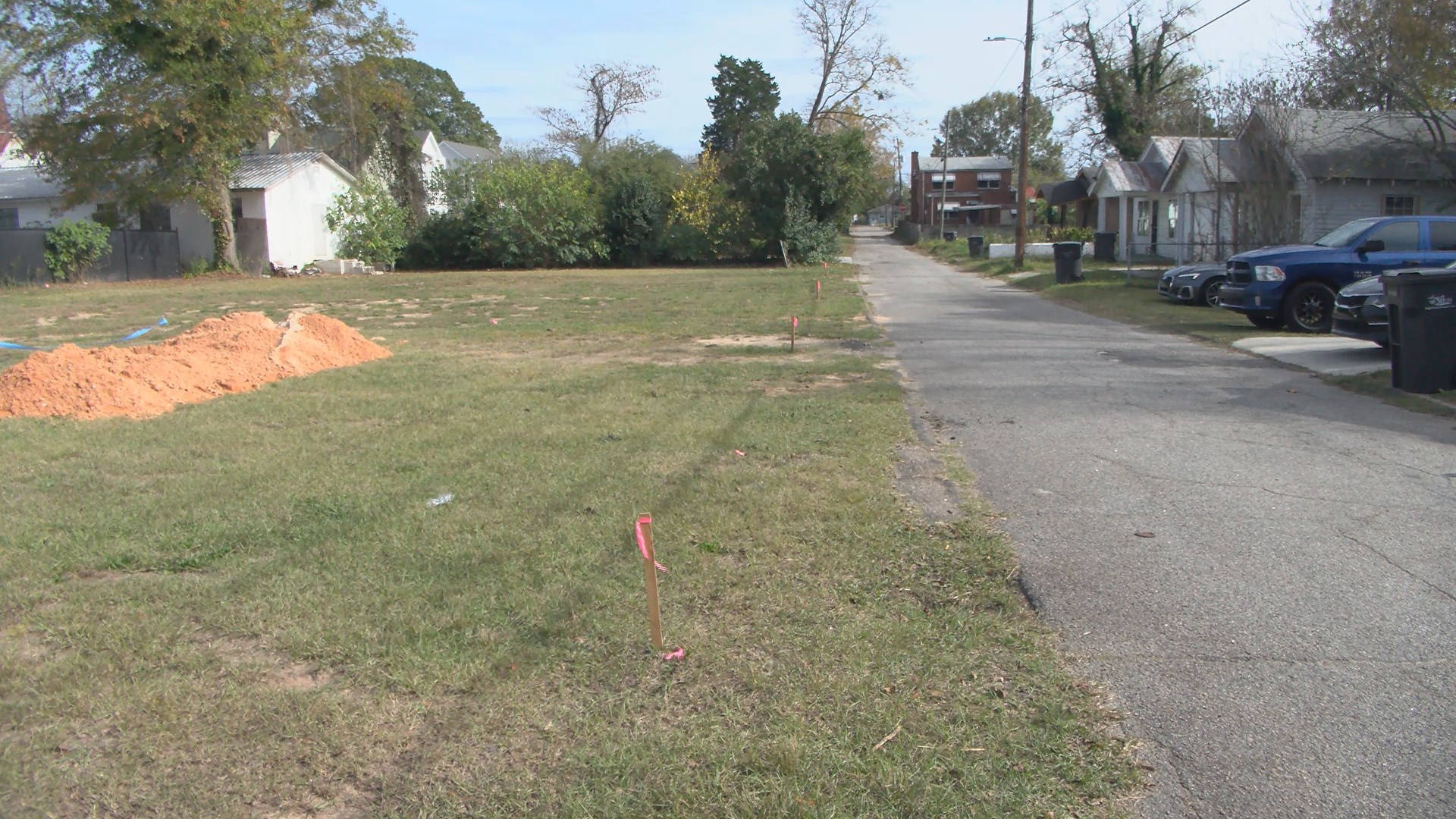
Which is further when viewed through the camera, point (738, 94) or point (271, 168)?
point (738, 94)

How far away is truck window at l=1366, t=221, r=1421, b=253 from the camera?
16797 mm

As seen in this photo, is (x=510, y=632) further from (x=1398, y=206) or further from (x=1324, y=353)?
(x=1398, y=206)

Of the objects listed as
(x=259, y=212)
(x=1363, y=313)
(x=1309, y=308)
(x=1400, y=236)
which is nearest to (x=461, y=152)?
(x=259, y=212)

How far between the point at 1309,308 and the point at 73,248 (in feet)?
114

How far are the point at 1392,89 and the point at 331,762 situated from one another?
2650 centimetres

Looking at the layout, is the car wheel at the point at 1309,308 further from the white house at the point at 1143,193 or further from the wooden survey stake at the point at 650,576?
the white house at the point at 1143,193

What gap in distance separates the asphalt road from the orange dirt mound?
24.5 feet

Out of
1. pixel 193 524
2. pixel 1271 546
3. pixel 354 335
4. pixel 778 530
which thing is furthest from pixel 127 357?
pixel 1271 546

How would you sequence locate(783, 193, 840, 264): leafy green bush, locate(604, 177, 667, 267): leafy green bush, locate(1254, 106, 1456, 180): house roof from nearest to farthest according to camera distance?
1. locate(1254, 106, 1456, 180): house roof
2. locate(783, 193, 840, 264): leafy green bush
3. locate(604, 177, 667, 267): leafy green bush

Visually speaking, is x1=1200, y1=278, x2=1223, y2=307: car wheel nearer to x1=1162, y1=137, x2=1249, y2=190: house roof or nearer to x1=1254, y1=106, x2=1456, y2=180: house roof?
x1=1162, y1=137, x2=1249, y2=190: house roof

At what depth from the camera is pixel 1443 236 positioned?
16859mm

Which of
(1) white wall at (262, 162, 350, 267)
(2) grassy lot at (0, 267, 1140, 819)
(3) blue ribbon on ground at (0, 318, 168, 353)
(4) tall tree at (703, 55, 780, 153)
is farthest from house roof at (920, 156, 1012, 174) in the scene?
(2) grassy lot at (0, 267, 1140, 819)

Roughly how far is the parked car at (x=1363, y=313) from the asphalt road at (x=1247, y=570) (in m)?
1.57

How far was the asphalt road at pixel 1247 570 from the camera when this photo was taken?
11.6 feet
